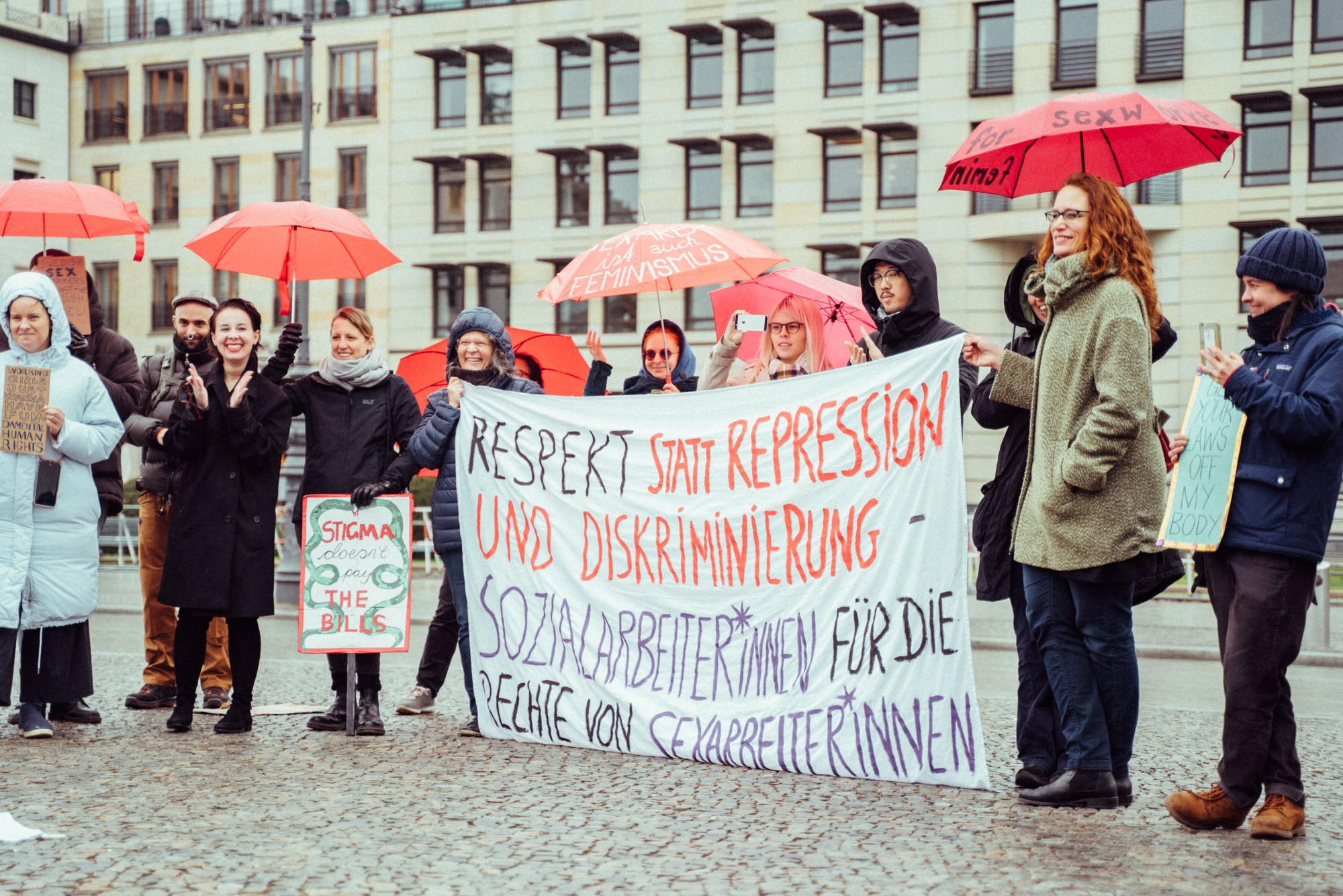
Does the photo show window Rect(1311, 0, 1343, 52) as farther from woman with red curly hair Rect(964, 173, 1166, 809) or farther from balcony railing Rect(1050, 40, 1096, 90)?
woman with red curly hair Rect(964, 173, 1166, 809)

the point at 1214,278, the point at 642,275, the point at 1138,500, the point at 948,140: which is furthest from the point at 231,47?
the point at 1138,500

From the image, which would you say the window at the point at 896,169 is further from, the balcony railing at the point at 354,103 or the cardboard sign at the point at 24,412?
the cardboard sign at the point at 24,412

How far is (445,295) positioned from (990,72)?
50.9 ft

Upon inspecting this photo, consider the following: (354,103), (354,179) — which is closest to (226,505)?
(354,179)

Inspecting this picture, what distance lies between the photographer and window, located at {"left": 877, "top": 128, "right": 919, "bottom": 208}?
125 feet

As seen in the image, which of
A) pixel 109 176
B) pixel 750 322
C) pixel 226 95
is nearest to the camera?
pixel 750 322

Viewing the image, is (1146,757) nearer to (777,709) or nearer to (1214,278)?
(777,709)

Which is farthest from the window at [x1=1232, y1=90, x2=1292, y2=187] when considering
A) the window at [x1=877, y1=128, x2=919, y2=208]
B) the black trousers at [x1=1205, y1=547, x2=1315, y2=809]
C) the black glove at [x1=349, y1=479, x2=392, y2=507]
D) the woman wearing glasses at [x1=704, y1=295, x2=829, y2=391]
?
the black trousers at [x1=1205, y1=547, x2=1315, y2=809]

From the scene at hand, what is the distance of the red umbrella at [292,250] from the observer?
8.52m

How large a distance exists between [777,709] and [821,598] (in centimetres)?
49

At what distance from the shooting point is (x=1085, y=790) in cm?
565

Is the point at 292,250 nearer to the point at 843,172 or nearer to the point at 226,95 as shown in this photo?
the point at 843,172

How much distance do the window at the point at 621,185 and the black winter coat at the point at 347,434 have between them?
109ft

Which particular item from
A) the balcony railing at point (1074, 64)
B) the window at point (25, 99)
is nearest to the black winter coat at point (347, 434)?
the balcony railing at point (1074, 64)
